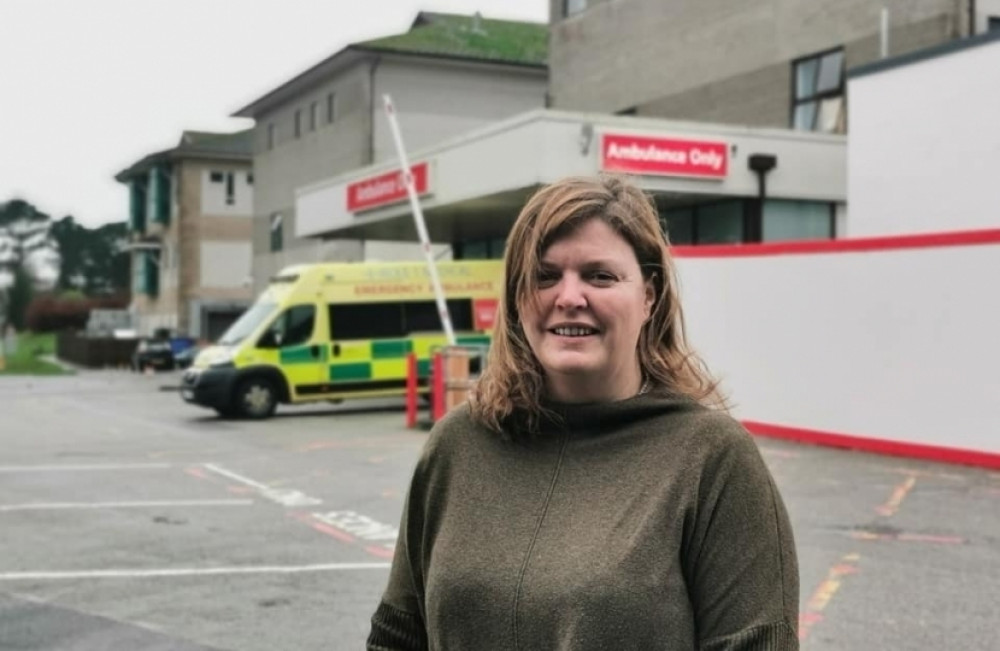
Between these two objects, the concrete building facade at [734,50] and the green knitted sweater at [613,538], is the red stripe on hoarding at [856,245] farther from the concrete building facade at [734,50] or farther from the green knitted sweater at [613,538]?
the green knitted sweater at [613,538]

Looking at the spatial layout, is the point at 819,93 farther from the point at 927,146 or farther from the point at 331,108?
the point at 331,108

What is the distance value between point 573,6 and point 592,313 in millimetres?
33096

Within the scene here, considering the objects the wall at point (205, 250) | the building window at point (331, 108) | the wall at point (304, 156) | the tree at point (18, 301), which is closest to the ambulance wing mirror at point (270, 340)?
the wall at point (304, 156)

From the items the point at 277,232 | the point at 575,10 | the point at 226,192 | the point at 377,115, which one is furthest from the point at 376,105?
the point at 226,192

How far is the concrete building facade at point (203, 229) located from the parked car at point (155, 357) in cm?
770

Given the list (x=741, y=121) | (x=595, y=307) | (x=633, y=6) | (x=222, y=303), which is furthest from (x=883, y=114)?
(x=222, y=303)

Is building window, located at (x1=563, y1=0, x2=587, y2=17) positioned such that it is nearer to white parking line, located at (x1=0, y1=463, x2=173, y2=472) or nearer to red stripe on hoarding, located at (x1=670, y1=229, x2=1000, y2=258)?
red stripe on hoarding, located at (x1=670, y1=229, x2=1000, y2=258)

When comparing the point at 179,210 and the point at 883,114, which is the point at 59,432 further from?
the point at 179,210

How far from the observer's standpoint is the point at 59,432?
21.1m

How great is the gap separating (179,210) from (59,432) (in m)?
42.5

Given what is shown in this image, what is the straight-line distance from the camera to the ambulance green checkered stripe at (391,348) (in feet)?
79.0

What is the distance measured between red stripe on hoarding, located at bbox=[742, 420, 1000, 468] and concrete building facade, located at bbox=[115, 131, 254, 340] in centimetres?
4504

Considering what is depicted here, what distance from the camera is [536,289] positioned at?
2355 millimetres

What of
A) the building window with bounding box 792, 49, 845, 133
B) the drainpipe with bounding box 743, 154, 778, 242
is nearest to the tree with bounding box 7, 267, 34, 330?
the building window with bounding box 792, 49, 845, 133
